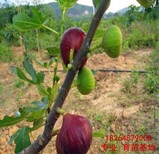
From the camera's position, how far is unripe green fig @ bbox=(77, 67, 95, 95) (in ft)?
1.84

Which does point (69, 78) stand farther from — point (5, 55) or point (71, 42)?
Result: point (5, 55)

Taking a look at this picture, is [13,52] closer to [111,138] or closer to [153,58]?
[153,58]

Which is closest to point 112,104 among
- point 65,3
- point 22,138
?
point 22,138

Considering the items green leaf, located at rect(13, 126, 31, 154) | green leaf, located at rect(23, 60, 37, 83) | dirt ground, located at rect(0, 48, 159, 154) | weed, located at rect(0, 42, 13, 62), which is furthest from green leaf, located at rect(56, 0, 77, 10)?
weed, located at rect(0, 42, 13, 62)

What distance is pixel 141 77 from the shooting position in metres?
4.13

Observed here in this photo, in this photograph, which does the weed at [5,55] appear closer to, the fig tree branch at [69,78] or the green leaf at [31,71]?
the green leaf at [31,71]

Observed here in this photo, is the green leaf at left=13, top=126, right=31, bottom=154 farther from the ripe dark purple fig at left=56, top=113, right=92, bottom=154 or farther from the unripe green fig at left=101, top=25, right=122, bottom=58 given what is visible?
the unripe green fig at left=101, top=25, right=122, bottom=58

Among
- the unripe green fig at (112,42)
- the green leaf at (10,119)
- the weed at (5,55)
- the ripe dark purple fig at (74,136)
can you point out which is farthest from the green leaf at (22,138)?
the weed at (5,55)

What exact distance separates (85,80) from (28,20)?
186mm

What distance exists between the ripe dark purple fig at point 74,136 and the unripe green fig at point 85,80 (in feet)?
0.24

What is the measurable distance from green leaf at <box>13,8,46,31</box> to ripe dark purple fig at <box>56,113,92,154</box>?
230 mm

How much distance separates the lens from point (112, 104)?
11.3 ft

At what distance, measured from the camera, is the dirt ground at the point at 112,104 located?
2764mm

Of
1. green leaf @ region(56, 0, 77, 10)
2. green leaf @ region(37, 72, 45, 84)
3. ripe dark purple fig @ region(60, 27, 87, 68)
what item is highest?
green leaf @ region(56, 0, 77, 10)
